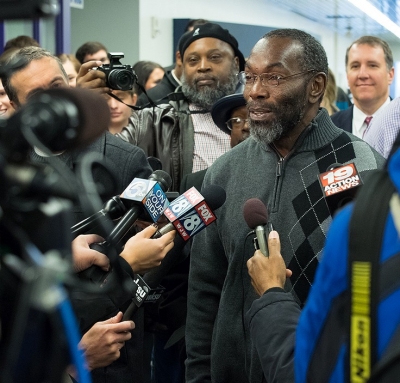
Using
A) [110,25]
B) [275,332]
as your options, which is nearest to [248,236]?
[275,332]

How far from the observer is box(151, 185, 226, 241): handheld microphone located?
87.4 inches

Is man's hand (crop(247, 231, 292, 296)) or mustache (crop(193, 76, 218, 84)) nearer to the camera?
man's hand (crop(247, 231, 292, 296))

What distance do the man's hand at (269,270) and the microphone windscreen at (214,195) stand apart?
40cm

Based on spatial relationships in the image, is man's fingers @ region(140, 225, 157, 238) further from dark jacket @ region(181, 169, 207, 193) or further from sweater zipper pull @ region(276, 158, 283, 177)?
dark jacket @ region(181, 169, 207, 193)

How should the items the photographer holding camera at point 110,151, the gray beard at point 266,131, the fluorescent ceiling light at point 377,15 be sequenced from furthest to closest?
the fluorescent ceiling light at point 377,15 → the photographer holding camera at point 110,151 → the gray beard at point 266,131

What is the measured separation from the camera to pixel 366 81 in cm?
500

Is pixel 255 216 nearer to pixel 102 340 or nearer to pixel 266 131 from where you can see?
pixel 266 131

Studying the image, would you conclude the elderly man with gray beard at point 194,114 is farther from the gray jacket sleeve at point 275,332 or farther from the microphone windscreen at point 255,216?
the gray jacket sleeve at point 275,332

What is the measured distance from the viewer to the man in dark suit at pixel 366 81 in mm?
4918

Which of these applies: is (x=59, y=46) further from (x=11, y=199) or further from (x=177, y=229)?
(x=11, y=199)

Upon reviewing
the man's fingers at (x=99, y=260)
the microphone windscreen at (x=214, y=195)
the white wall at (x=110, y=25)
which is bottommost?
the man's fingers at (x=99, y=260)

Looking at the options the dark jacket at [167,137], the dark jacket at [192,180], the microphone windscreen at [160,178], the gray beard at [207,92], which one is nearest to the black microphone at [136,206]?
the microphone windscreen at [160,178]

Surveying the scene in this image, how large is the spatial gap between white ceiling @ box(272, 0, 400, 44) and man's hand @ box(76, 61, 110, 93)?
1146 centimetres

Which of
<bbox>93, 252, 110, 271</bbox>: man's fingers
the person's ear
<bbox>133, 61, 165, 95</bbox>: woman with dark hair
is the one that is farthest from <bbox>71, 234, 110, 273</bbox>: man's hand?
<bbox>133, 61, 165, 95</bbox>: woman with dark hair
